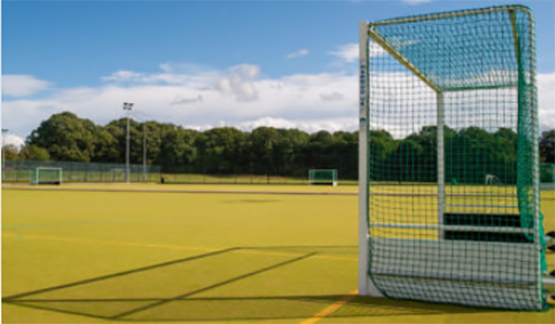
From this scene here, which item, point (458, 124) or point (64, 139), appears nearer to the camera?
point (458, 124)

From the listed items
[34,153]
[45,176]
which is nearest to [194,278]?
[45,176]

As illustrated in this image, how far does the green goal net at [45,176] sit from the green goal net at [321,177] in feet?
85.9

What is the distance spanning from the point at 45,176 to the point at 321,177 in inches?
1148

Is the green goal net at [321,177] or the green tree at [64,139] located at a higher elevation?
the green tree at [64,139]

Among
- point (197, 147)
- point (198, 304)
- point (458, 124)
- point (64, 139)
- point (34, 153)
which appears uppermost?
point (64, 139)

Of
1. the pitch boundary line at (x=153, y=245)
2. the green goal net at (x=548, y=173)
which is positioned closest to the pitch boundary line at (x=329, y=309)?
the pitch boundary line at (x=153, y=245)

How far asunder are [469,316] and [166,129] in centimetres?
10207

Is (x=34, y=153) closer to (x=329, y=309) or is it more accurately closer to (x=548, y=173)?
(x=548, y=173)

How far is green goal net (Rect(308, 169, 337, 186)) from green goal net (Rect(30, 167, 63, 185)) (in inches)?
1030

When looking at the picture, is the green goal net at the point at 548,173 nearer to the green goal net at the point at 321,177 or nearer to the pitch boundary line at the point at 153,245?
the green goal net at the point at 321,177

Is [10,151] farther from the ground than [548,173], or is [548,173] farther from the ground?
[10,151]

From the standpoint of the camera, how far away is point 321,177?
186 ft

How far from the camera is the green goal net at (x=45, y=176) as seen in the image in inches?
1867

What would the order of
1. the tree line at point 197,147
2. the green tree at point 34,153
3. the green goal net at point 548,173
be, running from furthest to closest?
the green tree at point 34,153
the tree line at point 197,147
the green goal net at point 548,173
